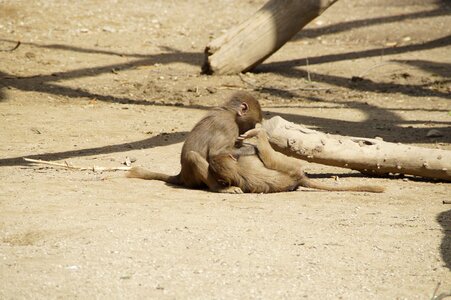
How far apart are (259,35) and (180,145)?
330 cm

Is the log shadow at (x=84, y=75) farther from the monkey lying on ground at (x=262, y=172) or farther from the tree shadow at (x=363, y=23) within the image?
the monkey lying on ground at (x=262, y=172)

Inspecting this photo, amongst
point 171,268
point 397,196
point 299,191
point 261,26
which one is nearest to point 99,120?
point 261,26

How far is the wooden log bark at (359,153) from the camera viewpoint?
279 inches

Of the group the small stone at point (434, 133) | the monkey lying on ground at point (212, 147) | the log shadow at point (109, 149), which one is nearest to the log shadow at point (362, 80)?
the small stone at point (434, 133)

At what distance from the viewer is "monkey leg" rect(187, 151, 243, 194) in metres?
7.04

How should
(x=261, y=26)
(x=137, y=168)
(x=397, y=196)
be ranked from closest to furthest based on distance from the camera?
(x=397, y=196) → (x=137, y=168) → (x=261, y=26)

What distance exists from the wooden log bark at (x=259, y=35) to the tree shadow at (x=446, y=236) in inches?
216

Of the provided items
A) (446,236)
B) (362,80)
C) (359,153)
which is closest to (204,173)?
(359,153)

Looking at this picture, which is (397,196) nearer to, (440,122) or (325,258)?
(325,258)

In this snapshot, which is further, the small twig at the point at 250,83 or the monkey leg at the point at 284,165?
the small twig at the point at 250,83

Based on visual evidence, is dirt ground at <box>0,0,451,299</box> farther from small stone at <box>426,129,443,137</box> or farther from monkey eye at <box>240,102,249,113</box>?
monkey eye at <box>240,102,249,113</box>

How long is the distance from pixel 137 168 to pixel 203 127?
28.5 inches

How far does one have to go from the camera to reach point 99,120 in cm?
1002

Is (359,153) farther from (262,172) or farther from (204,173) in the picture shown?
(204,173)
